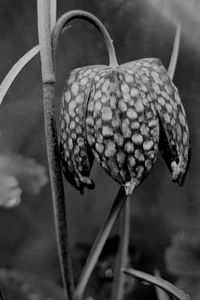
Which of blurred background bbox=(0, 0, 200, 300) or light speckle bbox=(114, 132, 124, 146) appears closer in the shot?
light speckle bbox=(114, 132, 124, 146)

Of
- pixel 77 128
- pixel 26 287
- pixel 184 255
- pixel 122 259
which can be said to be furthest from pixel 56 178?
pixel 184 255

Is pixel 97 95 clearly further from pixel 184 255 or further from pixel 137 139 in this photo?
pixel 184 255

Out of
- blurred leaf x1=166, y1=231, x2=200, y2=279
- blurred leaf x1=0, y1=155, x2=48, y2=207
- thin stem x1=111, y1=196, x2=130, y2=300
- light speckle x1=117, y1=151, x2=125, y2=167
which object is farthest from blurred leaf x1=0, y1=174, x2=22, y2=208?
light speckle x1=117, y1=151, x2=125, y2=167

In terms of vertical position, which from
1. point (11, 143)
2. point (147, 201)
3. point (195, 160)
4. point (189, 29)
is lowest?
point (147, 201)

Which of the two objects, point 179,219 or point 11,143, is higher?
point 11,143

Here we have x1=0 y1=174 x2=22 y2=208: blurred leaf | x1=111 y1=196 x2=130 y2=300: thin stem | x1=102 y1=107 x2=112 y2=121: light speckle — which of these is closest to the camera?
x1=102 y1=107 x2=112 y2=121: light speckle

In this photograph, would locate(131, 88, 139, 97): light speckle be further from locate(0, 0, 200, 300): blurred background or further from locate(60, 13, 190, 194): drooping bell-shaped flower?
locate(0, 0, 200, 300): blurred background

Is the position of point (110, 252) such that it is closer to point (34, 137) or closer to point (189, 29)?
point (34, 137)

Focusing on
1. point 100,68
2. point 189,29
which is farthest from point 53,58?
point 189,29
